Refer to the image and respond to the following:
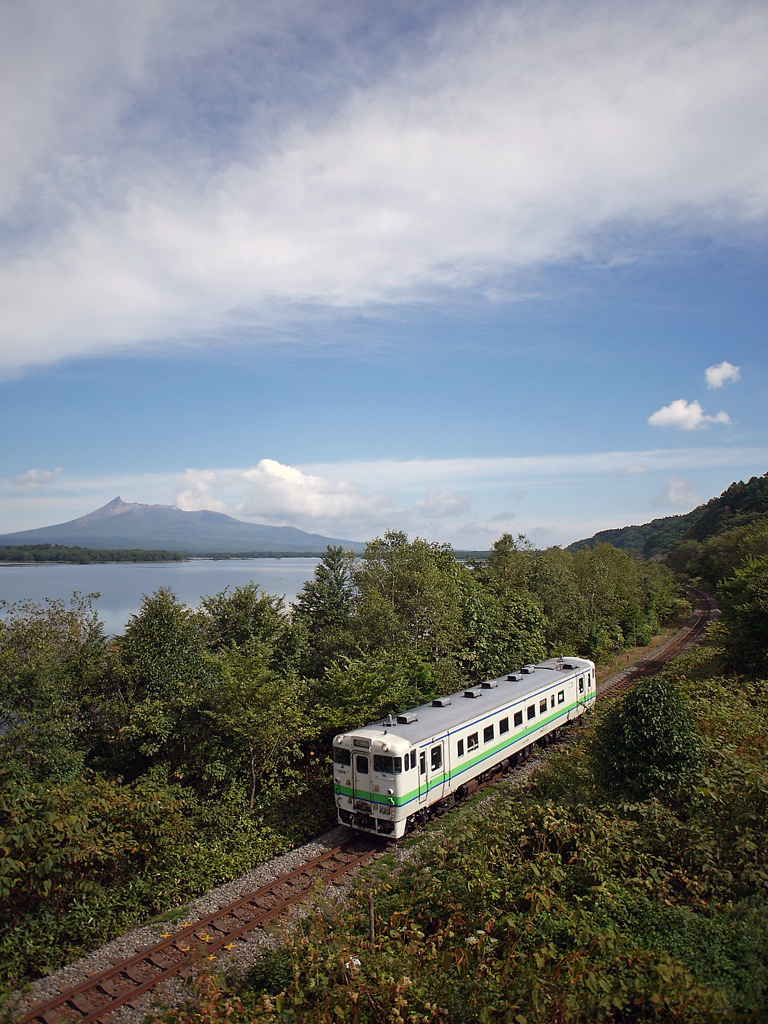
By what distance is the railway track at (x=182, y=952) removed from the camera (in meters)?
8.25

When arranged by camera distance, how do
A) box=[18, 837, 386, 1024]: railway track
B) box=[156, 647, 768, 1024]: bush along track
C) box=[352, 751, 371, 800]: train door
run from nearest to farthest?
box=[156, 647, 768, 1024]: bush along track
box=[18, 837, 386, 1024]: railway track
box=[352, 751, 371, 800]: train door

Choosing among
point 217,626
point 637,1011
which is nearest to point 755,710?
point 637,1011

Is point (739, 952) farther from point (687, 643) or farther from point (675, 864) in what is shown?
point (687, 643)

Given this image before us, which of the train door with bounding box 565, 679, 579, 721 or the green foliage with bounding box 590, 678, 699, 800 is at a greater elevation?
the green foliage with bounding box 590, 678, 699, 800

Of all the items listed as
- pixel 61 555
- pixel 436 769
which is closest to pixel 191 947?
pixel 436 769

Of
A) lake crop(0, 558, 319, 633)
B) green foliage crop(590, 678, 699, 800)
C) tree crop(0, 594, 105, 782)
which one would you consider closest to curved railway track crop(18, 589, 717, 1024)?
green foliage crop(590, 678, 699, 800)

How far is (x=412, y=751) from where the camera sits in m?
13.0

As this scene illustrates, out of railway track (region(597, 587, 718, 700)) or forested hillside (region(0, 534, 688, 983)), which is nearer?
forested hillside (region(0, 534, 688, 983))

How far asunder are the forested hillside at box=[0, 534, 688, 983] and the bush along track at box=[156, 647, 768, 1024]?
3.54m

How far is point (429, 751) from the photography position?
44.6ft

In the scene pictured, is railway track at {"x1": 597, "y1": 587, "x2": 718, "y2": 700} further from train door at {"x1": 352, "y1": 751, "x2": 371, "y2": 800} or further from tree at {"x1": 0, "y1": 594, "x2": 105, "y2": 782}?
tree at {"x1": 0, "y1": 594, "x2": 105, "y2": 782}

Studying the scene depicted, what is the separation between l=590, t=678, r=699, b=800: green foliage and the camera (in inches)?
421

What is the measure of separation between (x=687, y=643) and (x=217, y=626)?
3537cm

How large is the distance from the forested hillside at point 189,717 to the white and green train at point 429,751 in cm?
233
